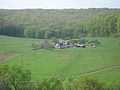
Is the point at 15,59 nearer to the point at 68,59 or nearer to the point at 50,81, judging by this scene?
the point at 68,59

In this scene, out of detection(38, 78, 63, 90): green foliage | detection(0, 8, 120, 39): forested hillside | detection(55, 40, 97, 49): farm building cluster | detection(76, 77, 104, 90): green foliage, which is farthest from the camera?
detection(0, 8, 120, 39): forested hillside

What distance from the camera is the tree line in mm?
14898

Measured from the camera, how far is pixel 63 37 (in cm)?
3962

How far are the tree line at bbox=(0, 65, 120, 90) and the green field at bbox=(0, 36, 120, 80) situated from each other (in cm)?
330

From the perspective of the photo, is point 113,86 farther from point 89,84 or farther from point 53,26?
point 53,26

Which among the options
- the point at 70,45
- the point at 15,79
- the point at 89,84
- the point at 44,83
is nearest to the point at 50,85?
the point at 44,83

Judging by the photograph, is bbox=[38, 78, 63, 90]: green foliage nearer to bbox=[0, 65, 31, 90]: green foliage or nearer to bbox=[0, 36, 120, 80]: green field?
bbox=[0, 65, 31, 90]: green foliage

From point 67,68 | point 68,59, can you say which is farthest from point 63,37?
point 67,68

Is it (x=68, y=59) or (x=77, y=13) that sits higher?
(x=68, y=59)

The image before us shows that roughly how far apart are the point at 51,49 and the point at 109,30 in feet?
37.7

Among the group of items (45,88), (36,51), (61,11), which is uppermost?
(45,88)

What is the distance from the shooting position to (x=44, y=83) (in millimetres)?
15672

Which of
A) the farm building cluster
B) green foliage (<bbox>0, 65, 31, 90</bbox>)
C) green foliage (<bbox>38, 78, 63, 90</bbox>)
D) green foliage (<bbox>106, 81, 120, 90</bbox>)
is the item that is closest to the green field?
the farm building cluster

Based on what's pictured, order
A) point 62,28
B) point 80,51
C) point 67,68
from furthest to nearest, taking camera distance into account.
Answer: point 62,28 → point 80,51 → point 67,68
